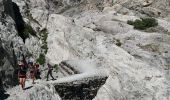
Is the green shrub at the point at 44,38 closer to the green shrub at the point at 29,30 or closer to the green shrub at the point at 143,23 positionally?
the green shrub at the point at 29,30

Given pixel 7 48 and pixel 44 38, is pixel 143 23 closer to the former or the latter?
pixel 44 38

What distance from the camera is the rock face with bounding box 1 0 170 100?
31938mm

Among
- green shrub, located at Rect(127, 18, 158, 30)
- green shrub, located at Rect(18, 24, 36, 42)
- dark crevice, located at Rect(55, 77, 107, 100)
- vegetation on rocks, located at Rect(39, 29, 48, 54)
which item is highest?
green shrub, located at Rect(18, 24, 36, 42)

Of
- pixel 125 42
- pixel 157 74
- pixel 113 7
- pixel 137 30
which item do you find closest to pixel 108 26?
pixel 137 30

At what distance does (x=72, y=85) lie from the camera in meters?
31.7

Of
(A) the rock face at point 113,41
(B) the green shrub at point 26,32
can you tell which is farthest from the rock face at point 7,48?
(B) the green shrub at point 26,32

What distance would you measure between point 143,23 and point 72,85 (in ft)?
50.9

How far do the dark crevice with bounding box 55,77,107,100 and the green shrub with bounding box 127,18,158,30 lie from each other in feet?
39.1

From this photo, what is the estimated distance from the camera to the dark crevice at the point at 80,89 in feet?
103

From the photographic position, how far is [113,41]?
127ft

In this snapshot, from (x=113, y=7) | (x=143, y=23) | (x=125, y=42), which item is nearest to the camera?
(x=125, y=42)

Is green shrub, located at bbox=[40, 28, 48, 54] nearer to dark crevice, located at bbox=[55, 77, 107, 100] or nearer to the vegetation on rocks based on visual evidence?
the vegetation on rocks

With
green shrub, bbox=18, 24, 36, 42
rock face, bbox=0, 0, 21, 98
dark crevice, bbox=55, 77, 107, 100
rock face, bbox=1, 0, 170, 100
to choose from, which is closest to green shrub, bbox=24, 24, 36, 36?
green shrub, bbox=18, 24, 36, 42

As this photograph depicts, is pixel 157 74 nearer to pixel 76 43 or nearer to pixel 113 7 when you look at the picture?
pixel 76 43
